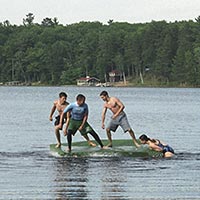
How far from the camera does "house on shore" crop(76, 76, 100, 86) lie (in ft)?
518

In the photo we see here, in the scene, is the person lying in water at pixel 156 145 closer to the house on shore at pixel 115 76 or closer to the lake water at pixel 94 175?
the lake water at pixel 94 175

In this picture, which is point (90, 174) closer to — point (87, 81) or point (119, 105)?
point (119, 105)

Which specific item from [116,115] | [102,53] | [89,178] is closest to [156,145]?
[116,115]

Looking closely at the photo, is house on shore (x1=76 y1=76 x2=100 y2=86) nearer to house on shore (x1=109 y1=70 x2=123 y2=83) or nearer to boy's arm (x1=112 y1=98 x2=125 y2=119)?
house on shore (x1=109 y1=70 x2=123 y2=83)

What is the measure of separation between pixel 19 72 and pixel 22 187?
493 ft

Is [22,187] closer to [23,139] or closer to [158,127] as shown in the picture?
[23,139]

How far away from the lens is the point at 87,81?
158m

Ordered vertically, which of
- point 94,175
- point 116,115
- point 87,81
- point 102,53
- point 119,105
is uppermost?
point 102,53

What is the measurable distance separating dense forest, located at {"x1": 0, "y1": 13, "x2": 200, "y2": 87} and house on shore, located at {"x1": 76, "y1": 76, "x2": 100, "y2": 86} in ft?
2.64

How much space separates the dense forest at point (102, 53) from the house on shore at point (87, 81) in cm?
81

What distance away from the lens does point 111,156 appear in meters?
22.1

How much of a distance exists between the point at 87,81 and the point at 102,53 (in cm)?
797

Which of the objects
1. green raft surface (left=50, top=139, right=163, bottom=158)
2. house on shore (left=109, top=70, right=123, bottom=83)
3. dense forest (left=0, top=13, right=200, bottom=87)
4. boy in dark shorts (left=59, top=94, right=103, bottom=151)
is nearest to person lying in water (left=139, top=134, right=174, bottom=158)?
green raft surface (left=50, top=139, right=163, bottom=158)

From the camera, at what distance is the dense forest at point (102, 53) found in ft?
459
